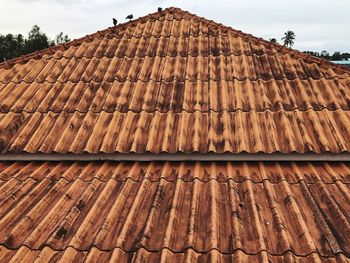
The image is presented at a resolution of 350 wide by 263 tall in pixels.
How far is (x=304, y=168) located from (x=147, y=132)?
6.73 feet

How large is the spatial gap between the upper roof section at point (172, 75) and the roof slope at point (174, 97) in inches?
0.7

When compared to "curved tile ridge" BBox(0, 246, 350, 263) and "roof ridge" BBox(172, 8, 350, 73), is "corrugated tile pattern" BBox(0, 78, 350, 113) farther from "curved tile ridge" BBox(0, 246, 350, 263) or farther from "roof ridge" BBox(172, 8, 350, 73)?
"curved tile ridge" BBox(0, 246, 350, 263)

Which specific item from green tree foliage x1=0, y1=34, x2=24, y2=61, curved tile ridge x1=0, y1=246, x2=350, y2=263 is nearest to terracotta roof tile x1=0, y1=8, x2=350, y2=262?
curved tile ridge x1=0, y1=246, x2=350, y2=263

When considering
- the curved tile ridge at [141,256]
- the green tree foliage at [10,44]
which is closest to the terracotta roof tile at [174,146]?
the curved tile ridge at [141,256]

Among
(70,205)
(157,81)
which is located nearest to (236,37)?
(157,81)

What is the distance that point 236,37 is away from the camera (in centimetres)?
680

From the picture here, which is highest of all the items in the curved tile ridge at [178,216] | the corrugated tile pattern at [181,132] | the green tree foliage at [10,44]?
the green tree foliage at [10,44]

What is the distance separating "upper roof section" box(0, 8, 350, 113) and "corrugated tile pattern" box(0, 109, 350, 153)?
202 mm

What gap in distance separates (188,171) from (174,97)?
1.44 meters

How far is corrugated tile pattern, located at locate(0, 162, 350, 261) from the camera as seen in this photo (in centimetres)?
289

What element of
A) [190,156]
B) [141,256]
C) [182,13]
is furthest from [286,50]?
[141,256]

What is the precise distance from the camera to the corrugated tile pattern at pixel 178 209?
114 inches

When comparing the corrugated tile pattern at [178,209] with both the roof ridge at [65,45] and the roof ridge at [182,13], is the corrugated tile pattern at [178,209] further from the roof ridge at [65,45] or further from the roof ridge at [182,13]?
the roof ridge at [65,45]

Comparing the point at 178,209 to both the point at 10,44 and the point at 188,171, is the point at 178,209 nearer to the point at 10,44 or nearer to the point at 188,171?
the point at 188,171
